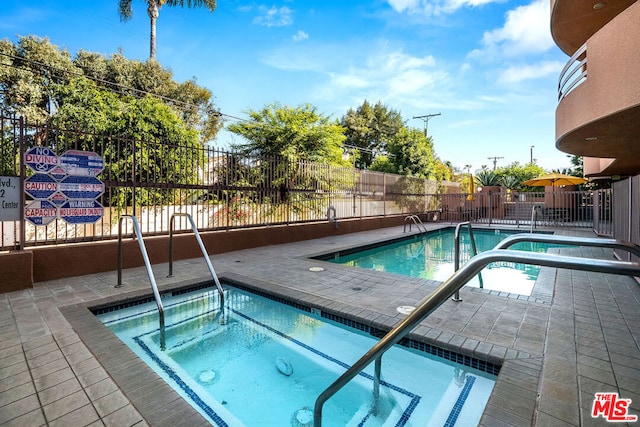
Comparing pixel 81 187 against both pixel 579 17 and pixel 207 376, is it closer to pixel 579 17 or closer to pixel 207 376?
pixel 207 376

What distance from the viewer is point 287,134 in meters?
13.4

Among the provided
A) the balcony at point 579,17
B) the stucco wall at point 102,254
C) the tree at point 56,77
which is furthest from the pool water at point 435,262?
the tree at point 56,77

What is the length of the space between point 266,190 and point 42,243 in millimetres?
4767

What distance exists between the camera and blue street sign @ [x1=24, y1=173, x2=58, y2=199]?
Answer: 4.43m

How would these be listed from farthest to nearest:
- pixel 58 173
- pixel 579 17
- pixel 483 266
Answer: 1. pixel 579 17
2. pixel 58 173
3. pixel 483 266

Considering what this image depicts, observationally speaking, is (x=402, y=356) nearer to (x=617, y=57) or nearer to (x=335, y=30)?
(x=617, y=57)

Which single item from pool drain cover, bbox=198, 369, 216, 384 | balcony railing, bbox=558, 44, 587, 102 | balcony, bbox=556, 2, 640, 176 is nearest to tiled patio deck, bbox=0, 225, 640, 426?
pool drain cover, bbox=198, 369, 216, 384

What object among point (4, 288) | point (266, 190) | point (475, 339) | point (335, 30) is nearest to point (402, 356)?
point (475, 339)

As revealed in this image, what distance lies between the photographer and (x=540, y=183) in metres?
14.0

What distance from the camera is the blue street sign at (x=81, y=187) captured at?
4824 millimetres

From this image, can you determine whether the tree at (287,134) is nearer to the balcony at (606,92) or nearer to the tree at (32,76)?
the tree at (32,76)

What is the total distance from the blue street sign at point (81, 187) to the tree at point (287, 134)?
848 cm

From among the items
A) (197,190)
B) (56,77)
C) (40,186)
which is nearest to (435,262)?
(197,190)

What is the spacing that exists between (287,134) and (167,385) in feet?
40.0
